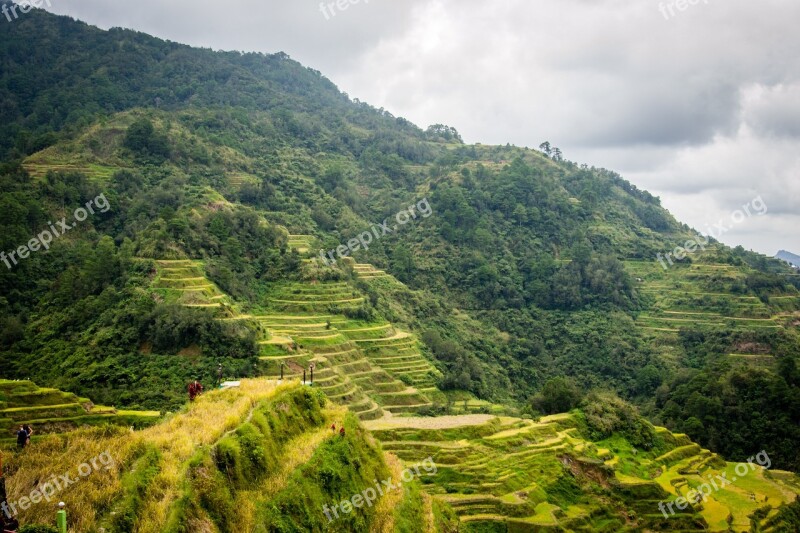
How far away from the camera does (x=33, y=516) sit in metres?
6.96

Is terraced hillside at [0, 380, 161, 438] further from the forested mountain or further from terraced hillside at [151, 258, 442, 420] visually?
terraced hillside at [151, 258, 442, 420]

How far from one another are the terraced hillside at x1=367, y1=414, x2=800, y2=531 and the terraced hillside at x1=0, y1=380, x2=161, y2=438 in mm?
8422

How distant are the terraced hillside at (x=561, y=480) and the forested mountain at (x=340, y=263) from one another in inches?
183

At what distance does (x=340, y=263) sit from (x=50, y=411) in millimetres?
28139

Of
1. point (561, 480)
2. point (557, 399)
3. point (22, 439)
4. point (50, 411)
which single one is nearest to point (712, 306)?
point (557, 399)

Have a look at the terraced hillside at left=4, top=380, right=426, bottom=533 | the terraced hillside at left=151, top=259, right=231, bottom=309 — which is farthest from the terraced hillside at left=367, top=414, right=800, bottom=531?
the terraced hillside at left=151, top=259, right=231, bottom=309

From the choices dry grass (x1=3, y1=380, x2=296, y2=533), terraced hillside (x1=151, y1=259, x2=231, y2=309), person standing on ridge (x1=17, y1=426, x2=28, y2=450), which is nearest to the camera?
dry grass (x1=3, y1=380, x2=296, y2=533)

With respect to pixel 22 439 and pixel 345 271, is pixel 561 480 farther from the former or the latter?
pixel 345 271

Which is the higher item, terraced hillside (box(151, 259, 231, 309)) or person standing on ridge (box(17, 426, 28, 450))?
terraced hillside (box(151, 259, 231, 309))

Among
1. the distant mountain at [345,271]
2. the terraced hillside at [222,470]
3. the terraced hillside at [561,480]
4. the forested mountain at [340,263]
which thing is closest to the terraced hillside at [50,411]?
the distant mountain at [345,271]

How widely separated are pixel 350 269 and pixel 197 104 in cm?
4888

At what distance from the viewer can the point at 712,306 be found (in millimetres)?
48531

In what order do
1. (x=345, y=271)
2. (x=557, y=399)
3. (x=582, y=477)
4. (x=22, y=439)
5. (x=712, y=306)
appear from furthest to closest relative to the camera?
(x=712, y=306) < (x=345, y=271) < (x=557, y=399) < (x=582, y=477) < (x=22, y=439)

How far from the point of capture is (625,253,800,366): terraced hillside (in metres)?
45.1
